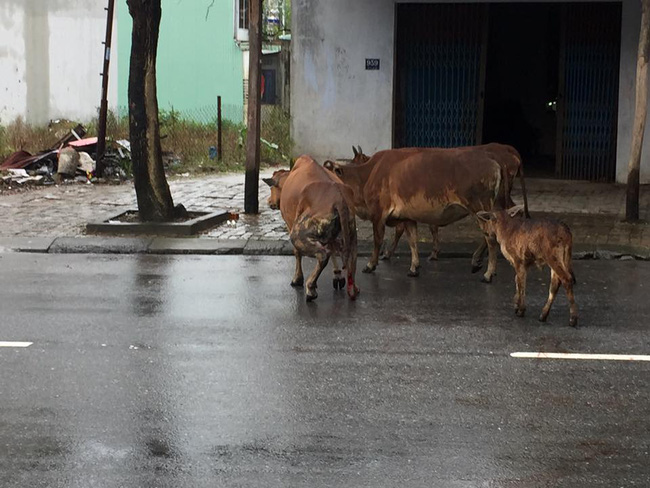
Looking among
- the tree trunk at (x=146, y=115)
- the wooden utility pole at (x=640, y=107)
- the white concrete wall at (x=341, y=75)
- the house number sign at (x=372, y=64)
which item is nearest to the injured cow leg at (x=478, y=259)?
the wooden utility pole at (x=640, y=107)

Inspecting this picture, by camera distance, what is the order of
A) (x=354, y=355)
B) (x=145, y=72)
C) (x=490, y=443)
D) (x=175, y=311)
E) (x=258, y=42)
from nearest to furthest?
(x=490, y=443) < (x=354, y=355) < (x=175, y=311) < (x=145, y=72) < (x=258, y=42)

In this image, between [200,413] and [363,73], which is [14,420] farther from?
[363,73]

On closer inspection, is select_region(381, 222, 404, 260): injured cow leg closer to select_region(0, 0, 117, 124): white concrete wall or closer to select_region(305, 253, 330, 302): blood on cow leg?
select_region(305, 253, 330, 302): blood on cow leg

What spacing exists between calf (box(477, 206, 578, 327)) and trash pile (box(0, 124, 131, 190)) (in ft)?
35.8

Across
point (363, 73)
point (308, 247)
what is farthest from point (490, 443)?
point (363, 73)

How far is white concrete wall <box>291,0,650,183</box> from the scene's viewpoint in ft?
60.3

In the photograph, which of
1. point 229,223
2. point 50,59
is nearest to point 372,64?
point 229,223

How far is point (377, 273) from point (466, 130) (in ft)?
27.3

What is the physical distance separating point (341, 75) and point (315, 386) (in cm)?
1213

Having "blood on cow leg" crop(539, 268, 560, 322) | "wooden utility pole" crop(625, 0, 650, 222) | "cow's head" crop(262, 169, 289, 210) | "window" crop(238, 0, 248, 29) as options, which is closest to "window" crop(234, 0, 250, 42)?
"window" crop(238, 0, 248, 29)

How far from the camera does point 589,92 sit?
1861 centimetres

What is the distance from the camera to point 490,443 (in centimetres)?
596

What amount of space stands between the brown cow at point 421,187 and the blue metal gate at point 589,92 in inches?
319

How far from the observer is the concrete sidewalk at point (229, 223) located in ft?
41.2
